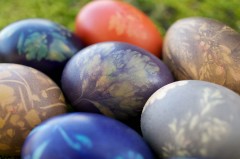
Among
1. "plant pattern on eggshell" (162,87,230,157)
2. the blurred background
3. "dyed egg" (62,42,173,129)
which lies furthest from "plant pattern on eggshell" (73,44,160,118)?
the blurred background

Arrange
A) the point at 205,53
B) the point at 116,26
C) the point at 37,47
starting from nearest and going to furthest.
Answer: the point at 205,53 < the point at 37,47 < the point at 116,26

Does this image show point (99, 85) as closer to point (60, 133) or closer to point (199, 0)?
point (60, 133)

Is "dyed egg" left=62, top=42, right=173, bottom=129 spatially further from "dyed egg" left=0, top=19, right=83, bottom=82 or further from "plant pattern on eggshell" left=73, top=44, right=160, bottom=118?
"dyed egg" left=0, top=19, right=83, bottom=82

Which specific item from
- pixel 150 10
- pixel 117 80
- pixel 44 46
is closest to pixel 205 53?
pixel 117 80

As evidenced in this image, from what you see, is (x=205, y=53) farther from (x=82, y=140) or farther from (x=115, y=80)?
(x=82, y=140)

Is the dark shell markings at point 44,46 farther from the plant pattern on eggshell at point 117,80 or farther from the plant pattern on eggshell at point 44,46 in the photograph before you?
the plant pattern on eggshell at point 117,80

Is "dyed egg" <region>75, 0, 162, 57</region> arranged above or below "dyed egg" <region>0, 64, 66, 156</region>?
above

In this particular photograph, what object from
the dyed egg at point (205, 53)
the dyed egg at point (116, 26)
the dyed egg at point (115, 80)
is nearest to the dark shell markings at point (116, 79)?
the dyed egg at point (115, 80)
